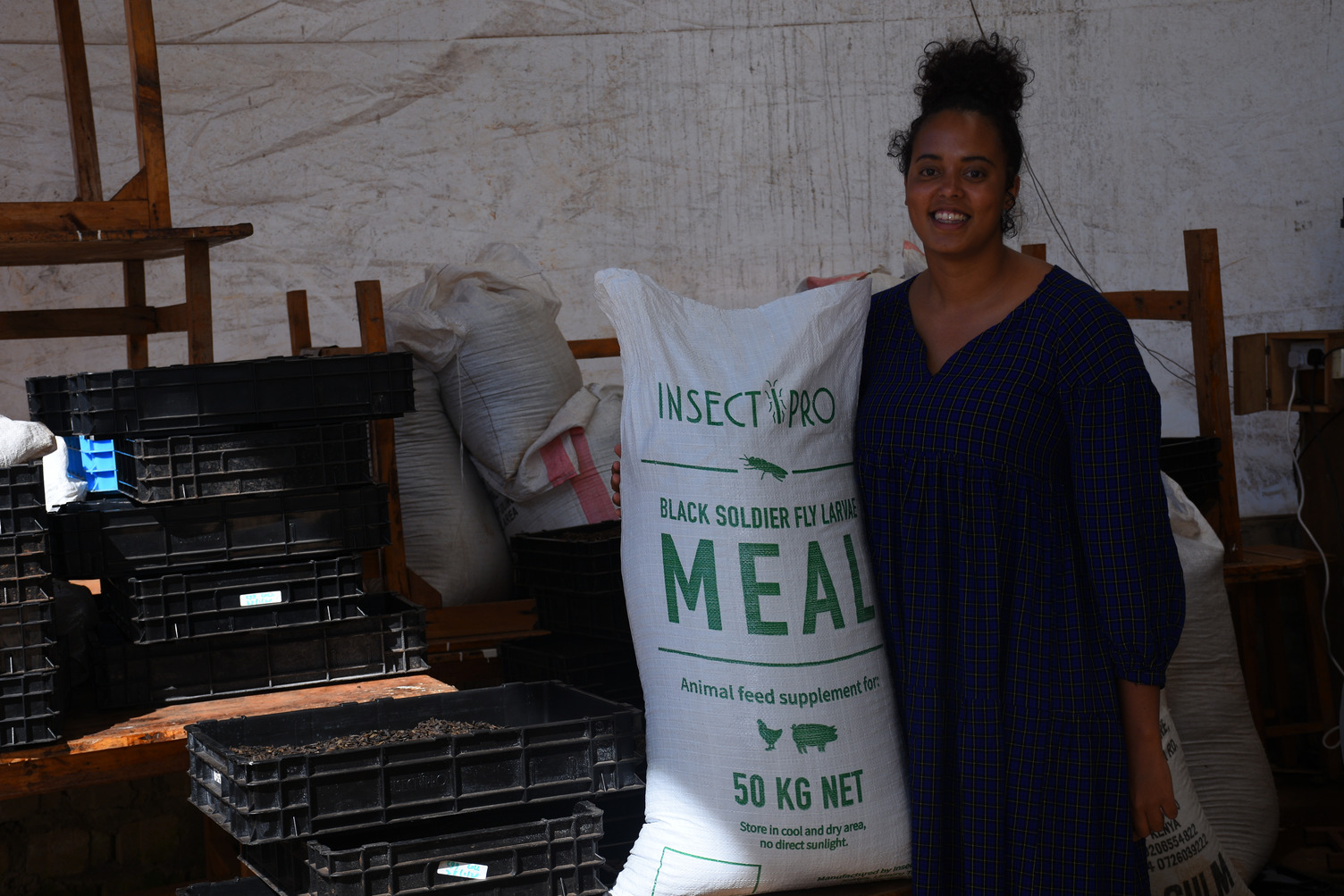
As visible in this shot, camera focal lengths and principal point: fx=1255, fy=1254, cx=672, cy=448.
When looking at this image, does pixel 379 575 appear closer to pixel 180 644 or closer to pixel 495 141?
pixel 180 644

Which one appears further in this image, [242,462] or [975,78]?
[242,462]

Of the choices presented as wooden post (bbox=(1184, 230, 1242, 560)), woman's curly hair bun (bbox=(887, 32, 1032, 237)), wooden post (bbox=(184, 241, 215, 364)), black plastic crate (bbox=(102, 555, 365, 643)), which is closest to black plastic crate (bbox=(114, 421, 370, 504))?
black plastic crate (bbox=(102, 555, 365, 643))

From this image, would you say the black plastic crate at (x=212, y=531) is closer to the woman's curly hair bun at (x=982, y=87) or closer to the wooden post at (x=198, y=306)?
the wooden post at (x=198, y=306)

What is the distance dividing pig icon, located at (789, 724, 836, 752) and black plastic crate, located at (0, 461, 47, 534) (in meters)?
1.13

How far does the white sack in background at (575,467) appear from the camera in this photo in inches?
132

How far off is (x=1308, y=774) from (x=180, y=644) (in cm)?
346

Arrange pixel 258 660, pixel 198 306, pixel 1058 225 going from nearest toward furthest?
pixel 258 660, pixel 198 306, pixel 1058 225

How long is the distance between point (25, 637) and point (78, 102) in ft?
5.87

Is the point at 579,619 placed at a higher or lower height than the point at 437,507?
lower

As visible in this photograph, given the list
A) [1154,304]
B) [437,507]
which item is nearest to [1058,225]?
[1154,304]

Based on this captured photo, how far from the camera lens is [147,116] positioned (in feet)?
8.11

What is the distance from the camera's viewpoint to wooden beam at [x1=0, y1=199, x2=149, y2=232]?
2299 mm

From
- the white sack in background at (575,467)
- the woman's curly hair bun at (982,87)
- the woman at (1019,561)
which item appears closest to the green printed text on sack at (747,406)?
the woman at (1019,561)

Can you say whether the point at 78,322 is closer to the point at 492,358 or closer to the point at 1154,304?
the point at 492,358
